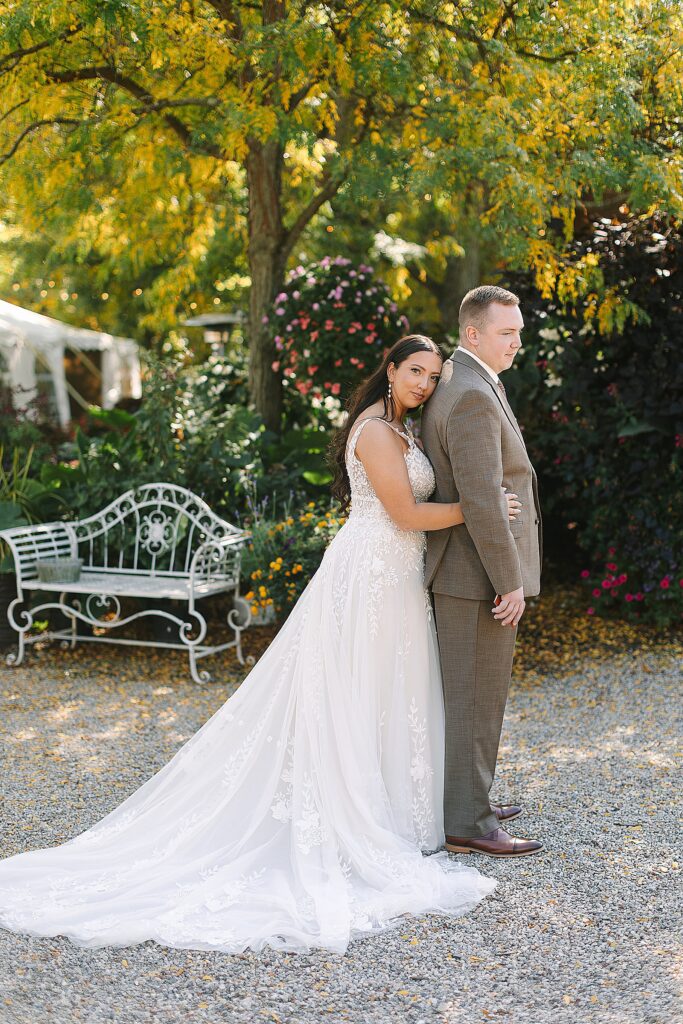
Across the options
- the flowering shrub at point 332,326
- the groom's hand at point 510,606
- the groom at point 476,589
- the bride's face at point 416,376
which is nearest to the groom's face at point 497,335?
the groom at point 476,589

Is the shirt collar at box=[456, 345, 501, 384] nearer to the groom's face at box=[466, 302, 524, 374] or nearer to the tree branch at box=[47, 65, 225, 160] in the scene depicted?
the groom's face at box=[466, 302, 524, 374]

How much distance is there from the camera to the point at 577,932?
3271 millimetres

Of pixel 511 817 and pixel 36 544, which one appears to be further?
pixel 36 544

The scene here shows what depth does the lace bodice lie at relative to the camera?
3893 mm

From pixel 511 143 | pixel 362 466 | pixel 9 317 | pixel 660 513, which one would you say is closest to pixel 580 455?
pixel 660 513

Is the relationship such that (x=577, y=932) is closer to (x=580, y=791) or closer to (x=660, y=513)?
(x=580, y=791)

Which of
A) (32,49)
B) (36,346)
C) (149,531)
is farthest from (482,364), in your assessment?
(36,346)

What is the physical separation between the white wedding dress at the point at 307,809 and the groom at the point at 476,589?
9 cm

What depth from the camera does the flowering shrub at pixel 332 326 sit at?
7.70m

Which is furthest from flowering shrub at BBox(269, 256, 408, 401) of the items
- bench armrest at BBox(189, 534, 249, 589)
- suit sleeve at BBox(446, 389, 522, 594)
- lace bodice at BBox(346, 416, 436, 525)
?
suit sleeve at BBox(446, 389, 522, 594)

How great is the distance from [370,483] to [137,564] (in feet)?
12.3

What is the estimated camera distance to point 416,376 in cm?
387

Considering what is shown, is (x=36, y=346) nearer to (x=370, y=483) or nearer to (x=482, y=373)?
(x=370, y=483)

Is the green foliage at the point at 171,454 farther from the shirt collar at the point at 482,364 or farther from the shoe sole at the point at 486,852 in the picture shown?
the shoe sole at the point at 486,852
